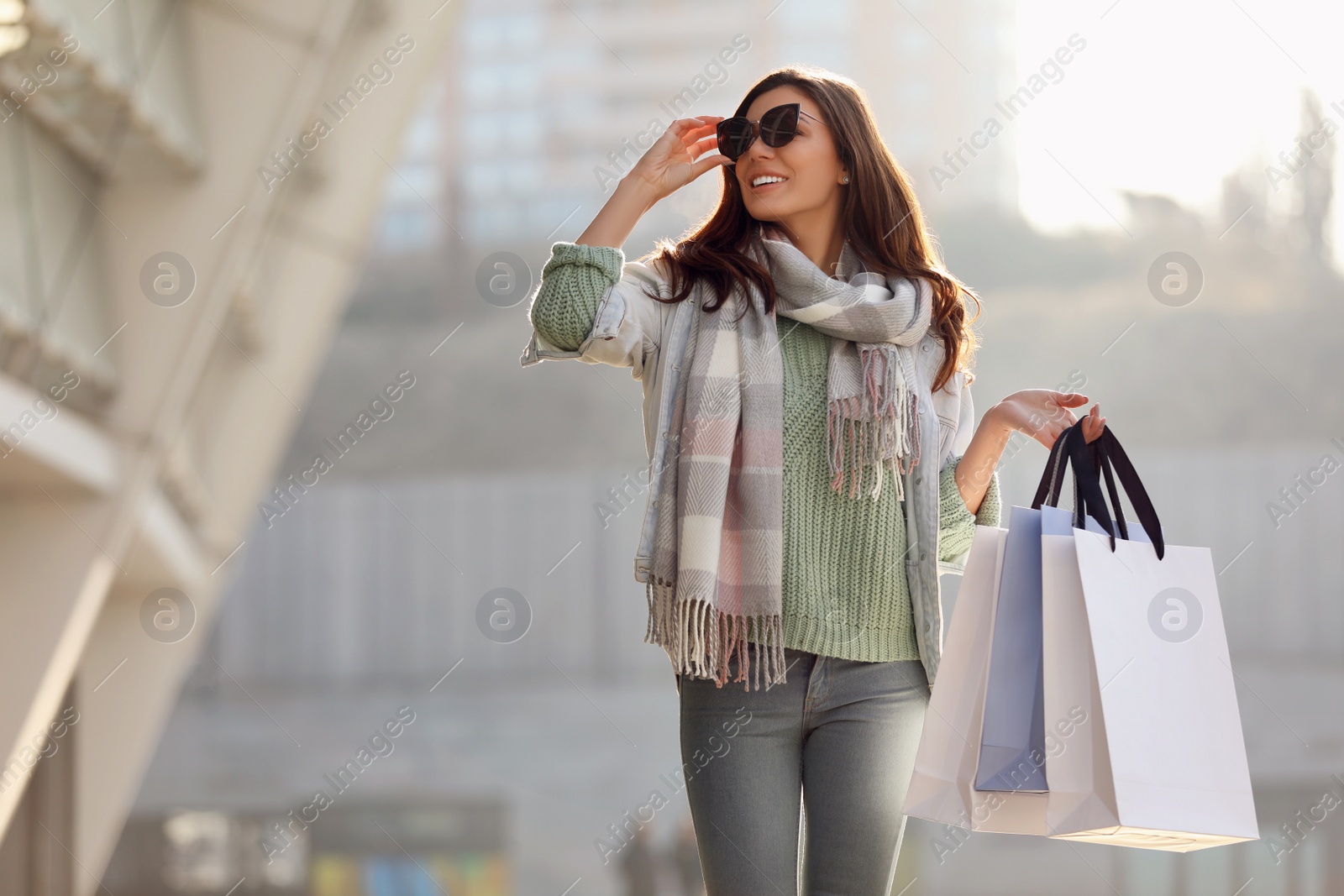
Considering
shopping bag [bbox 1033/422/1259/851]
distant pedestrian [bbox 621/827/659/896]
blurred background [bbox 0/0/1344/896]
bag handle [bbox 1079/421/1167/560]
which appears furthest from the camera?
blurred background [bbox 0/0/1344/896]

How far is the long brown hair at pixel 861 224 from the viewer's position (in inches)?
64.5

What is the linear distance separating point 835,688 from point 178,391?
3380 millimetres

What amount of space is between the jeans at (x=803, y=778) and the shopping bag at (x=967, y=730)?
53 millimetres

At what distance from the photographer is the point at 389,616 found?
1731 centimetres

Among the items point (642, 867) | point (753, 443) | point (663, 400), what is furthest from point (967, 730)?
point (642, 867)

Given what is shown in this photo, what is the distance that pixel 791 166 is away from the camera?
1612 mm

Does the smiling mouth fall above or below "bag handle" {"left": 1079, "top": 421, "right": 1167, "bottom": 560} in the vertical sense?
above

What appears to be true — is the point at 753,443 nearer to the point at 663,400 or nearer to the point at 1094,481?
the point at 663,400

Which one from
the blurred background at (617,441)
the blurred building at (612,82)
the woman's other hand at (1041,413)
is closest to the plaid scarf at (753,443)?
the woman's other hand at (1041,413)

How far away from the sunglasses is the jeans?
2.05ft

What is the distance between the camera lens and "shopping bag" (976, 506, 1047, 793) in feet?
4.41

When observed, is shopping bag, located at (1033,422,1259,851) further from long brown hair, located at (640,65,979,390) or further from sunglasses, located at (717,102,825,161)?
sunglasses, located at (717,102,825,161)

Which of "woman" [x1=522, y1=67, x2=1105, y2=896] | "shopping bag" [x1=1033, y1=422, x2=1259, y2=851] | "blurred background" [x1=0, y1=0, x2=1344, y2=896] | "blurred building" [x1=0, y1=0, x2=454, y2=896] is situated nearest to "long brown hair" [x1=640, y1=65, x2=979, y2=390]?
"woman" [x1=522, y1=67, x2=1105, y2=896]

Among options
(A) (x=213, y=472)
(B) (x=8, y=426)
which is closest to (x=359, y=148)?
(A) (x=213, y=472)
